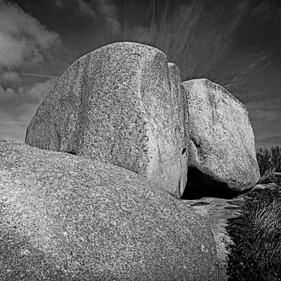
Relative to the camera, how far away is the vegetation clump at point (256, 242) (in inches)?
247

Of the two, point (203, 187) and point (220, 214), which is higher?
point (203, 187)

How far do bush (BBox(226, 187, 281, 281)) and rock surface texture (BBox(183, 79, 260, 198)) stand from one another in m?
1.44

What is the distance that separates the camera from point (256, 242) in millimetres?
7094

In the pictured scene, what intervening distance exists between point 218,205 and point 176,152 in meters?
2.35

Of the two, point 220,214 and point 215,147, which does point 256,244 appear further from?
point 215,147

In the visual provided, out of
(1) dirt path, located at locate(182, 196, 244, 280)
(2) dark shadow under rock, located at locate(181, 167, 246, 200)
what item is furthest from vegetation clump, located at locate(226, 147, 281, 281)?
(2) dark shadow under rock, located at locate(181, 167, 246, 200)

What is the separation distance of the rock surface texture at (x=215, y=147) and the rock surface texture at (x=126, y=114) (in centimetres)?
73

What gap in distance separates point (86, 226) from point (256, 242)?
141 inches

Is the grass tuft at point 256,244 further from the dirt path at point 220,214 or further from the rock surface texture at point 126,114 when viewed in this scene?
the rock surface texture at point 126,114

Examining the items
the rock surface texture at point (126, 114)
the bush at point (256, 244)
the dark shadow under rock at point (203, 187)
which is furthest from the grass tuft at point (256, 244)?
the rock surface texture at point (126, 114)

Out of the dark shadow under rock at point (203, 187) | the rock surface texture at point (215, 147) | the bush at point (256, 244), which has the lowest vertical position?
the bush at point (256, 244)

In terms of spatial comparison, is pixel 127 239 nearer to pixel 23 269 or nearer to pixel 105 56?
pixel 23 269

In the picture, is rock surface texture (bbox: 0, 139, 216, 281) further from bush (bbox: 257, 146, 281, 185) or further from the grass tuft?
bush (bbox: 257, 146, 281, 185)

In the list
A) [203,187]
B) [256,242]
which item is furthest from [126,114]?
[203,187]
